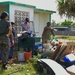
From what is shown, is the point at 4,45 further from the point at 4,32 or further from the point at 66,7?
the point at 66,7

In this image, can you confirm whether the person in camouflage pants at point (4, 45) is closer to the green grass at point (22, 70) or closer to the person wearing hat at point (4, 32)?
the person wearing hat at point (4, 32)

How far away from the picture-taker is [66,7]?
1199 inches

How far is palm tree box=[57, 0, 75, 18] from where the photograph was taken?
29250mm

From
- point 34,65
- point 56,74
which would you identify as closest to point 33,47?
point 34,65

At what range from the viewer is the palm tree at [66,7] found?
2925 centimetres

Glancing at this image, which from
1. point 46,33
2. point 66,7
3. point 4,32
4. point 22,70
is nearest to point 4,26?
point 4,32

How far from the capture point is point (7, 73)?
7.00m

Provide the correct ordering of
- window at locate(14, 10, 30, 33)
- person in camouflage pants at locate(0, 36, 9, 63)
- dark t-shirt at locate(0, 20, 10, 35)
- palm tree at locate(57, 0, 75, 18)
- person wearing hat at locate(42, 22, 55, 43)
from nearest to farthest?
dark t-shirt at locate(0, 20, 10, 35), person in camouflage pants at locate(0, 36, 9, 63), person wearing hat at locate(42, 22, 55, 43), window at locate(14, 10, 30, 33), palm tree at locate(57, 0, 75, 18)

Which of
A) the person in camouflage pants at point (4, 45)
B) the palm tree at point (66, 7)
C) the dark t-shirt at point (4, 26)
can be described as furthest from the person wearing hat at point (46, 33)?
the palm tree at point (66, 7)

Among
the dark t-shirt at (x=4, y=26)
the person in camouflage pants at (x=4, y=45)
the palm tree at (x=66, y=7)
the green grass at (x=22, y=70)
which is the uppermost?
the palm tree at (x=66, y=7)

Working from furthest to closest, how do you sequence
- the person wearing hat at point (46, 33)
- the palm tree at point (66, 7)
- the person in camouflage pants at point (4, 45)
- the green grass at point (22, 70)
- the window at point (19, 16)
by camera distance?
the palm tree at point (66, 7) < the window at point (19, 16) < the person wearing hat at point (46, 33) < the person in camouflage pants at point (4, 45) < the green grass at point (22, 70)

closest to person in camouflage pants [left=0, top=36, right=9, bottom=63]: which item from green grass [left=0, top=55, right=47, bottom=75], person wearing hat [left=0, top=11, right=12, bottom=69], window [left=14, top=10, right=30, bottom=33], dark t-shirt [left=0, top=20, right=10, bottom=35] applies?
person wearing hat [left=0, top=11, right=12, bottom=69]

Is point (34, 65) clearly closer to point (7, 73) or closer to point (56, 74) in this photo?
point (7, 73)

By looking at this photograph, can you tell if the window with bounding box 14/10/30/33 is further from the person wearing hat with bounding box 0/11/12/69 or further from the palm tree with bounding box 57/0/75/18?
the palm tree with bounding box 57/0/75/18
